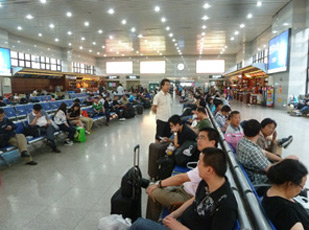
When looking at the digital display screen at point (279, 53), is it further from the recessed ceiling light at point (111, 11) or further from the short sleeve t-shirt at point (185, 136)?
the short sleeve t-shirt at point (185, 136)

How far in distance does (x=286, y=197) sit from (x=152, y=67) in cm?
3512

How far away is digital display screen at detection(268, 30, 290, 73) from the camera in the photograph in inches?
552

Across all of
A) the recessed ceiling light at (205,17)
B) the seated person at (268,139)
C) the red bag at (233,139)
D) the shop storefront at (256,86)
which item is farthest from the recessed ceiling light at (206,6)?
the red bag at (233,139)

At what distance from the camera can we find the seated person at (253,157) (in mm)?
2596

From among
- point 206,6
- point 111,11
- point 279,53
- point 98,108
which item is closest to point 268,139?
point 98,108

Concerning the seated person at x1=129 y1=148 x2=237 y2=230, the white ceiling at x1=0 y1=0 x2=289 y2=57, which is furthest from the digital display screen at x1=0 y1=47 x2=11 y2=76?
the seated person at x1=129 y1=148 x2=237 y2=230

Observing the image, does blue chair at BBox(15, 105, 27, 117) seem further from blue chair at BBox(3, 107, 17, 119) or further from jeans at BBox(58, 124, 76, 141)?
jeans at BBox(58, 124, 76, 141)

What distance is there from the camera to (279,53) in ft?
49.7

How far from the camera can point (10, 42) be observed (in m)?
20.1

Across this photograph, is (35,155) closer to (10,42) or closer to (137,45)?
(10,42)

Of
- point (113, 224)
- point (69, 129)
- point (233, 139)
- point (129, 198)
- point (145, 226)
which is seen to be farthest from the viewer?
point (69, 129)

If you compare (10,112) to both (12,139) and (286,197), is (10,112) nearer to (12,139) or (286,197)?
(12,139)

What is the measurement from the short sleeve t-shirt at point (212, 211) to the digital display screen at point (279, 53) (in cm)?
1502

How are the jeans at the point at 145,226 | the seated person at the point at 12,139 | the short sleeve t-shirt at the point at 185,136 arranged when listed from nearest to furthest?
the jeans at the point at 145,226
the short sleeve t-shirt at the point at 185,136
the seated person at the point at 12,139
